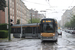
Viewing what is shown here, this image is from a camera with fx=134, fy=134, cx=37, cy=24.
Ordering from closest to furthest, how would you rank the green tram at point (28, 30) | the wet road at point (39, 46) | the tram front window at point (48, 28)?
the wet road at point (39, 46) < the tram front window at point (48, 28) < the green tram at point (28, 30)

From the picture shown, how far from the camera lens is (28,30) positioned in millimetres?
28891

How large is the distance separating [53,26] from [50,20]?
96cm

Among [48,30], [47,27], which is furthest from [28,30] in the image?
[48,30]

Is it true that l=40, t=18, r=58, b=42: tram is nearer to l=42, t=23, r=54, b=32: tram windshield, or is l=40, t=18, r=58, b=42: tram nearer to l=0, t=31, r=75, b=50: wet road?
l=42, t=23, r=54, b=32: tram windshield

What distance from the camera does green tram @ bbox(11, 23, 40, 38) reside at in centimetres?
2792

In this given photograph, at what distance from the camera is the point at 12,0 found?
50250 millimetres

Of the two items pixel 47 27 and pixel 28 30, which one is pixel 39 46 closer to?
pixel 47 27

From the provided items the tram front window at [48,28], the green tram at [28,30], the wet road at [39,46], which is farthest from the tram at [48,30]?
the green tram at [28,30]

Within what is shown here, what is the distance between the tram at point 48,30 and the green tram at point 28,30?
29.3 ft

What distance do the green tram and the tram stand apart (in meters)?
8.93

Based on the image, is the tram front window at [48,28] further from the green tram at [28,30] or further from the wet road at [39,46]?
the green tram at [28,30]

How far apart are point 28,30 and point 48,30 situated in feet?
→ 36.2

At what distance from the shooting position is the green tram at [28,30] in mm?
27925

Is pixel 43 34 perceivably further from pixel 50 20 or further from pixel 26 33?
pixel 26 33
